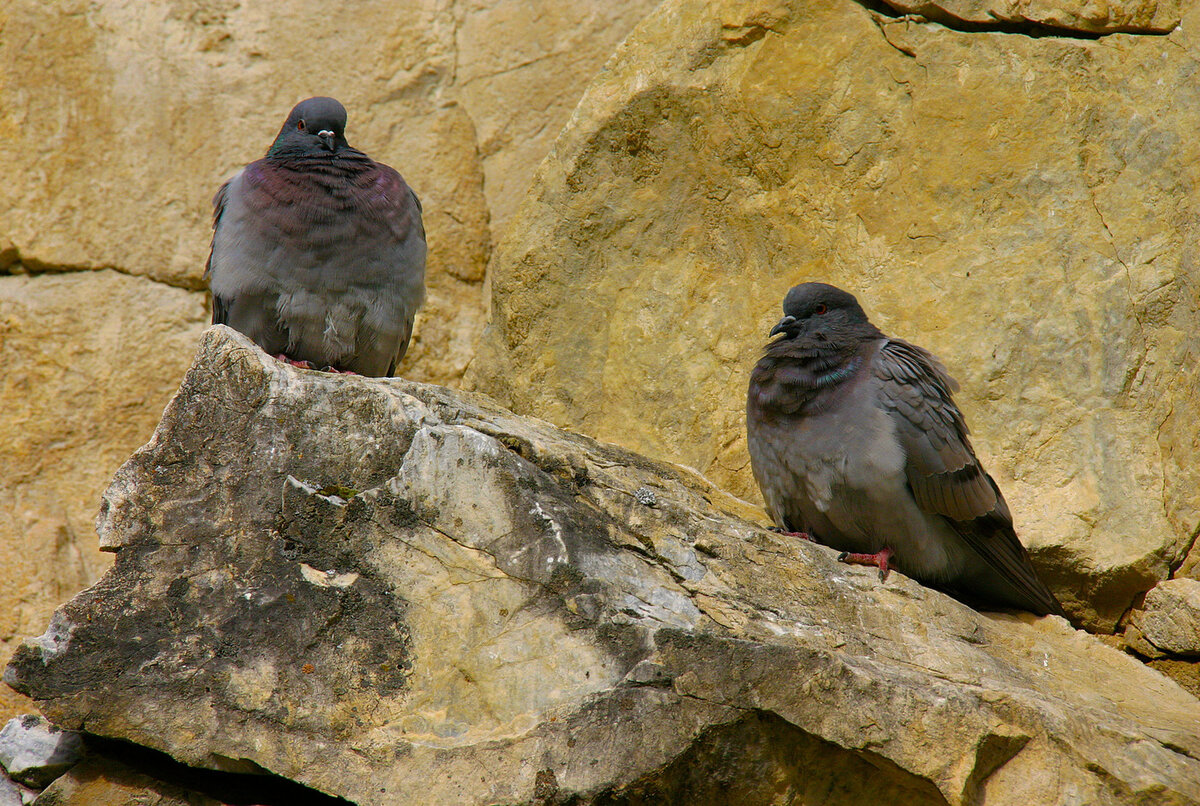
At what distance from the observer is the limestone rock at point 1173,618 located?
520 cm

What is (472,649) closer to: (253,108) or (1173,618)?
(1173,618)

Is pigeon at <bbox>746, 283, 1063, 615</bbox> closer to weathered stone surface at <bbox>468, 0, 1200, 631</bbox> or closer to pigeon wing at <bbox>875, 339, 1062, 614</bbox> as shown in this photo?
pigeon wing at <bbox>875, 339, 1062, 614</bbox>

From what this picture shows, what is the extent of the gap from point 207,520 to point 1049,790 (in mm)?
3279

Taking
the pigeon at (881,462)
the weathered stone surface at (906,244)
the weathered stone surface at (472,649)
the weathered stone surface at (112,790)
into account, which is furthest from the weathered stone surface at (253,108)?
the weathered stone surface at (112,790)

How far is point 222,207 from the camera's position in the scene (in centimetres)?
584

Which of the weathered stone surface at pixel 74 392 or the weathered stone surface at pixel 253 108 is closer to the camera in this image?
the weathered stone surface at pixel 74 392

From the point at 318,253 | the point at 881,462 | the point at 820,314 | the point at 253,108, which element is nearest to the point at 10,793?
the point at 318,253

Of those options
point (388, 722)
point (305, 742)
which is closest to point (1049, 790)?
point (388, 722)

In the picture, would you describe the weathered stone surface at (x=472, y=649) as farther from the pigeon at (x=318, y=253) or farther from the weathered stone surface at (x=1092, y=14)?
the weathered stone surface at (x=1092, y=14)

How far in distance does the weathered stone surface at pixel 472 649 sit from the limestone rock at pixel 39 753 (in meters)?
0.31

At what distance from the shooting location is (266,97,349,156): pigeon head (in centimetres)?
588

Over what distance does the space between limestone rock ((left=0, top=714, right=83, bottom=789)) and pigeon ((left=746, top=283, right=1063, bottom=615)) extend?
338 cm

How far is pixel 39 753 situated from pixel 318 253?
265 centimetres

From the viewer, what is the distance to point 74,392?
723 centimetres
